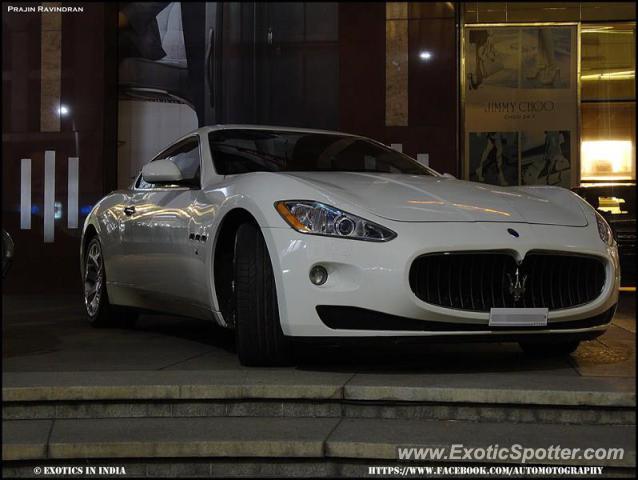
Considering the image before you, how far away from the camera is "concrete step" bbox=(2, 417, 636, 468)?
372 centimetres

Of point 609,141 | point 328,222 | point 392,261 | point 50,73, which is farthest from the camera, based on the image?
point 609,141

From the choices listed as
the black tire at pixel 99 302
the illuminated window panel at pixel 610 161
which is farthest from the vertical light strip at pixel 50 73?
the illuminated window panel at pixel 610 161

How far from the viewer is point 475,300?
482cm

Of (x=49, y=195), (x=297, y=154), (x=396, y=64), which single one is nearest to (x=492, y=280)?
(x=297, y=154)

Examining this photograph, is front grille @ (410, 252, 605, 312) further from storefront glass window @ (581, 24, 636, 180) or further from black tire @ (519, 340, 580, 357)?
storefront glass window @ (581, 24, 636, 180)

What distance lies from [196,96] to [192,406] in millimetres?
8571

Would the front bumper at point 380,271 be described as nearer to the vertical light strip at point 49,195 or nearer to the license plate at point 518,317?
the license plate at point 518,317

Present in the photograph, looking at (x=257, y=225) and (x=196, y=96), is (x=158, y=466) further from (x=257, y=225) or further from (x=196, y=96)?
(x=196, y=96)

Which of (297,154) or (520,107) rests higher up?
(520,107)

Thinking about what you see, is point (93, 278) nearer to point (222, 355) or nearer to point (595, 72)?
point (222, 355)

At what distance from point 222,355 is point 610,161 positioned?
466 inches

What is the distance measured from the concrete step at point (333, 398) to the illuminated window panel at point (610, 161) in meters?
11.9

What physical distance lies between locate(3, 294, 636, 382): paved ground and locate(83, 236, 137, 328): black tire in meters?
0.10

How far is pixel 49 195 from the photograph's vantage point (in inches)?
476
